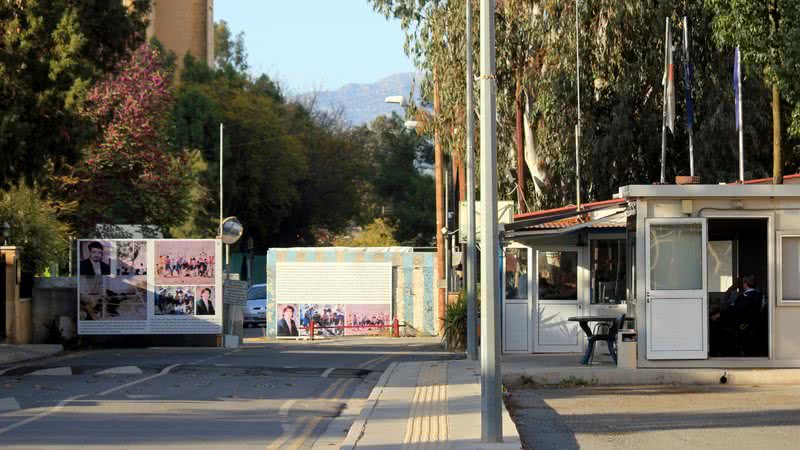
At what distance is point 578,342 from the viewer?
26422 millimetres

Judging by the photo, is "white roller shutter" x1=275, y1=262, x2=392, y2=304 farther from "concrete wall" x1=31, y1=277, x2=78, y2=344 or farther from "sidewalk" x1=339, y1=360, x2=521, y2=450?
"sidewalk" x1=339, y1=360, x2=521, y2=450

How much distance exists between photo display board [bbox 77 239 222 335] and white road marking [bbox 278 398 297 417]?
15302 millimetres

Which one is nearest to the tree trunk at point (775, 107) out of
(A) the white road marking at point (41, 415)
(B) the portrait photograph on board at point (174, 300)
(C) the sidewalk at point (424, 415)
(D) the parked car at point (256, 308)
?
(C) the sidewalk at point (424, 415)

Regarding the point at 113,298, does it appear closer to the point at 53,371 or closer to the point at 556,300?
the point at 53,371

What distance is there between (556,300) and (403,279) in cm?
1850

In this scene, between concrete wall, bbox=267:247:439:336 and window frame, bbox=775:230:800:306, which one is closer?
window frame, bbox=775:230:800:306

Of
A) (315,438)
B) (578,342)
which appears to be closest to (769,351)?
(578,342)

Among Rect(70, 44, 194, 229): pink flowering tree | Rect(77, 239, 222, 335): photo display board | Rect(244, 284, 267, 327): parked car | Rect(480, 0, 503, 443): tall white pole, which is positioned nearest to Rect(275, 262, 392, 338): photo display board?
Rect(70, 44, 194, 229): pink flowering tree

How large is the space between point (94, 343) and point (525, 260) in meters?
12.1

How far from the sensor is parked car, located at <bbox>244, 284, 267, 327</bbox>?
178ft

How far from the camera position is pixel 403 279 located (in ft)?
146

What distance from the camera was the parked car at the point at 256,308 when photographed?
178 ft

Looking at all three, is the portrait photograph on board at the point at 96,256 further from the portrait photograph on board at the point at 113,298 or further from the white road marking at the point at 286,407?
the white road marking at the point at 286,407

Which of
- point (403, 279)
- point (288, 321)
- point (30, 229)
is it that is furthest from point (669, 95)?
point (288, 321)
